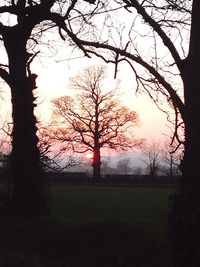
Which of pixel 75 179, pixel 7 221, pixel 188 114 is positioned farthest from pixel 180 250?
pixel 75 179

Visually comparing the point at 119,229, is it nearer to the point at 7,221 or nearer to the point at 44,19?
the point at 7,221

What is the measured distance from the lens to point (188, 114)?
28.3 ft

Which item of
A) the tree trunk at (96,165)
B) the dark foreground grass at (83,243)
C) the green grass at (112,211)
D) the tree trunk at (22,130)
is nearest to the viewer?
the dark foreground grass at (83,243)

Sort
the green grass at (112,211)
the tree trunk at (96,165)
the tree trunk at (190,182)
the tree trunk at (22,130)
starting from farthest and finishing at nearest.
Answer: the tree trunk at (96,165) < the tree trunk at (22,130) < the green grass at (112,211) < the tree trunk at (190,182)

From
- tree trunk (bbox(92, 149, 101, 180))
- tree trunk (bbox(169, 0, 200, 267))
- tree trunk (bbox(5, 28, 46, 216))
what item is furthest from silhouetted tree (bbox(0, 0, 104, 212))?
tree trunk (bbox(92, 149, 101, 180))

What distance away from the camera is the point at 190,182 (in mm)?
8398

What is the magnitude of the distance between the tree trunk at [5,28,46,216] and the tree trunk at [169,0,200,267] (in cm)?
1106

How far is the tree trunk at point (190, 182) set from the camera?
7945 millimetres

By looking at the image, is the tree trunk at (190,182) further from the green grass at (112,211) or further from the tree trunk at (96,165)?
the tree trunk at (96,165)

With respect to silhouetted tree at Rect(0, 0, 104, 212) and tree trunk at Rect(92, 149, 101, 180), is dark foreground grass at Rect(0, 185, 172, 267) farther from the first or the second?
tree trunk at Rect(92, 149, 101, 180)

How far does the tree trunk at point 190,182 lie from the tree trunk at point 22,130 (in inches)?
435

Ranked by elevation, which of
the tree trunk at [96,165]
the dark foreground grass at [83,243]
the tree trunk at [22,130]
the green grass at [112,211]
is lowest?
the dark foreground grass at [83,243]

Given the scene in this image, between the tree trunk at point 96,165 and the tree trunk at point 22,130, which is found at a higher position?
the tree trunk at point 96,165

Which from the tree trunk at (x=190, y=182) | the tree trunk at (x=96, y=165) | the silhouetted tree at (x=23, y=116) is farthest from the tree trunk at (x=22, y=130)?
the tree trunk at (x=96, y=165)
